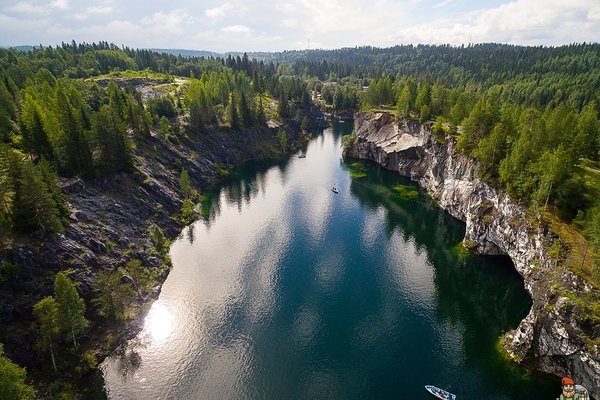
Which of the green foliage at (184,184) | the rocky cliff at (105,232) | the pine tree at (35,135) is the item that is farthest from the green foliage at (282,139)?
the pine tree at (35,135)

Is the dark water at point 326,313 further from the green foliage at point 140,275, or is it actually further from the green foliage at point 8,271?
the green foliage at point 8,271

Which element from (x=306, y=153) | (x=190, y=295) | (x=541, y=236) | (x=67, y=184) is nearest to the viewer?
(x=541, y=236)

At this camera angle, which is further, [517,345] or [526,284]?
[526,284]

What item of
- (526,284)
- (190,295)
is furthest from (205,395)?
(526,284)

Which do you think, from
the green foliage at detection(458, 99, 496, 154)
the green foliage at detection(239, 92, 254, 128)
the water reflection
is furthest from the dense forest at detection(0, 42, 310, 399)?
the green foliage at detection(458, 99, 496, 154)

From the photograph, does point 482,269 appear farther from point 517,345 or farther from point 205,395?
point 205,395

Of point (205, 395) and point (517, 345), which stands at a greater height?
point (517, 345)
